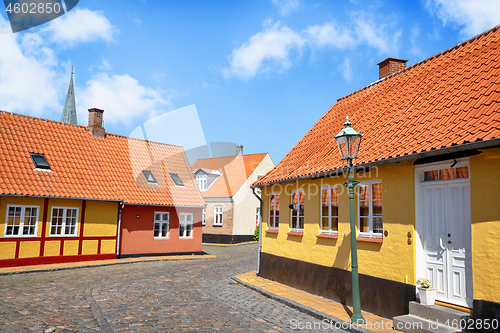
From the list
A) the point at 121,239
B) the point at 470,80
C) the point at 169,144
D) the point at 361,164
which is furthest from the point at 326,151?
the point at 169,144

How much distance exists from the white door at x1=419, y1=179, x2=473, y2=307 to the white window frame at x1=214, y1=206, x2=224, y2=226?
990 inches

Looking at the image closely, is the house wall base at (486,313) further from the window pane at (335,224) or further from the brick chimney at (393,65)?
the brick chimney at (393,65)

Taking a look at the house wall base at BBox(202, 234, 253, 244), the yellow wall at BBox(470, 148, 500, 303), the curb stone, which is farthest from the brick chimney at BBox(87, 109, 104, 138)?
the yellow wall at BBox(470, 148, 500, 303)

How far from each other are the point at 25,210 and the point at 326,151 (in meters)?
12.9

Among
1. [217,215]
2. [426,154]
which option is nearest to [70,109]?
[217,215]

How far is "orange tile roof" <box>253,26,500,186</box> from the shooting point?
7.03 metres

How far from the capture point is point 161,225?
69.8ft

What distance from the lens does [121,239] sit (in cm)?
1933

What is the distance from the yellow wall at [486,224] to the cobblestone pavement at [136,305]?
2711 mm

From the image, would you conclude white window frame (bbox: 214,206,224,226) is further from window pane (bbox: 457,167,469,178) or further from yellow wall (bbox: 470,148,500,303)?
yellow wall (bbox: 470,148,500,303)

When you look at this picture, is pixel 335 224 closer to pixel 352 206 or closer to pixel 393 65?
pixel 352 206

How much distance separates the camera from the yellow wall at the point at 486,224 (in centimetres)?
584

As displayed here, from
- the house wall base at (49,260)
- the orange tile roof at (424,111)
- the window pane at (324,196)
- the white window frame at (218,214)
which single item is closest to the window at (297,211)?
the orange tile roof at (424,111)

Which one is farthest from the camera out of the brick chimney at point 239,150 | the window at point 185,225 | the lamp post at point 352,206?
the brick chimney at point 239,150
